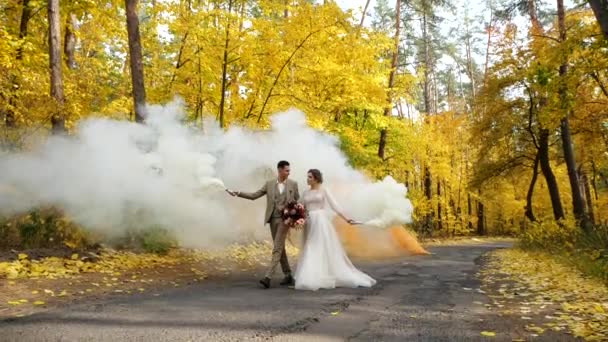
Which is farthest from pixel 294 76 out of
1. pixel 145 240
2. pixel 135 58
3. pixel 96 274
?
pixel 96 274

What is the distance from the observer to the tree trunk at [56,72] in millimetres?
11594

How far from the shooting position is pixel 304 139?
1346cm

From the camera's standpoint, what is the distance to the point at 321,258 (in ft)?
29.5

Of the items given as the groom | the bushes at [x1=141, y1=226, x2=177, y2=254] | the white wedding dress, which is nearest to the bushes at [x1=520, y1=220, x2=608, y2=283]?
the white wedding dress

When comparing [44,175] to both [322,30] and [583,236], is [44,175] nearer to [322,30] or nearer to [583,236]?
[322,30]

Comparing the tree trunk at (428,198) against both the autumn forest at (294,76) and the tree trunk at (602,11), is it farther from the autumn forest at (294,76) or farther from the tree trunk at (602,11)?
the tree trunk at (602,11)

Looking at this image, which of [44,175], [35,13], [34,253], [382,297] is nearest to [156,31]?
[35,13]

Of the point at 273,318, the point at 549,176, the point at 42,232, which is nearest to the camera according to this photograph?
the point at 273,318

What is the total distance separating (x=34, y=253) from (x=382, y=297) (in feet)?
21.3

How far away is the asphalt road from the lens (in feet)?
16.3

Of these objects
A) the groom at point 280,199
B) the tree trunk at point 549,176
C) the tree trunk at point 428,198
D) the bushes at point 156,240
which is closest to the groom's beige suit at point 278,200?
the groom at point 280,199

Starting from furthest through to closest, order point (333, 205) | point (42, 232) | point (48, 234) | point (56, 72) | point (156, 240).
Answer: point (56, 72)
point (156, 240)
point (48, 234)
point (42, 232)
point (333, 205)

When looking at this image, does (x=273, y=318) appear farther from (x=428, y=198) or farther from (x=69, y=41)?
(x=428, y=198)

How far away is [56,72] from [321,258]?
7941 millimetres
